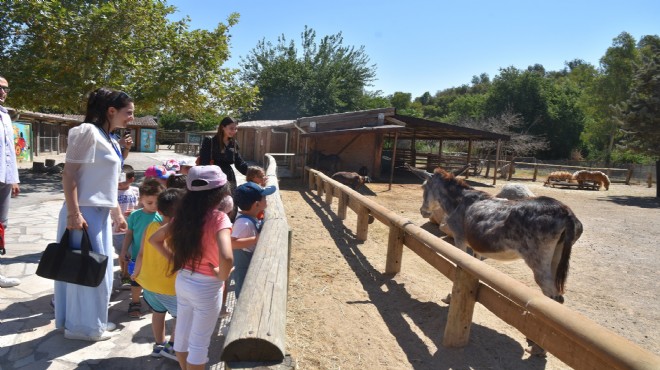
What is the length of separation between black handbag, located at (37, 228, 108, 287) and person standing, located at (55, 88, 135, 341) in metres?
0.11

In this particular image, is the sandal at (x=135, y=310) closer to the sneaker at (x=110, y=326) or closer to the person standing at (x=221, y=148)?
the sneaker at (x=110, y=326)

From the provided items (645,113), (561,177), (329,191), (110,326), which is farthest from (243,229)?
(561,177)

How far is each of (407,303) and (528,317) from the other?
5.77ft

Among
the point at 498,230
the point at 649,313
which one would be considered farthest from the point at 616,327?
the point at 498,230

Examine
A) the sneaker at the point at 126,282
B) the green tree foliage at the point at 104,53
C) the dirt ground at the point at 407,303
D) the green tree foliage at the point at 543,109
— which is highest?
the green tree foliage at the point at 543,109

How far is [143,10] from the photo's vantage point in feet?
41.1

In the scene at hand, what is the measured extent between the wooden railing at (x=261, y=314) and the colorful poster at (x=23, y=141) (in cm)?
1959

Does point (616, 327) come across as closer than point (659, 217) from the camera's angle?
→ Yes

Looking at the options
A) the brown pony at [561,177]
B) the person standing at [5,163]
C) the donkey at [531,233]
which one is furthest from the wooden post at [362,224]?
the brown pony at [561,177]

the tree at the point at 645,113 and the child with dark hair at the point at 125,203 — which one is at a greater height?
the tree at the point at 645,113

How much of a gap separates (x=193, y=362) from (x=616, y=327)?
4.16 meters

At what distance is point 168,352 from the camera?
2.81 m

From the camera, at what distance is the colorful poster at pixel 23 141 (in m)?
17.7

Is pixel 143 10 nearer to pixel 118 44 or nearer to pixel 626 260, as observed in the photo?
pixel 118 44
